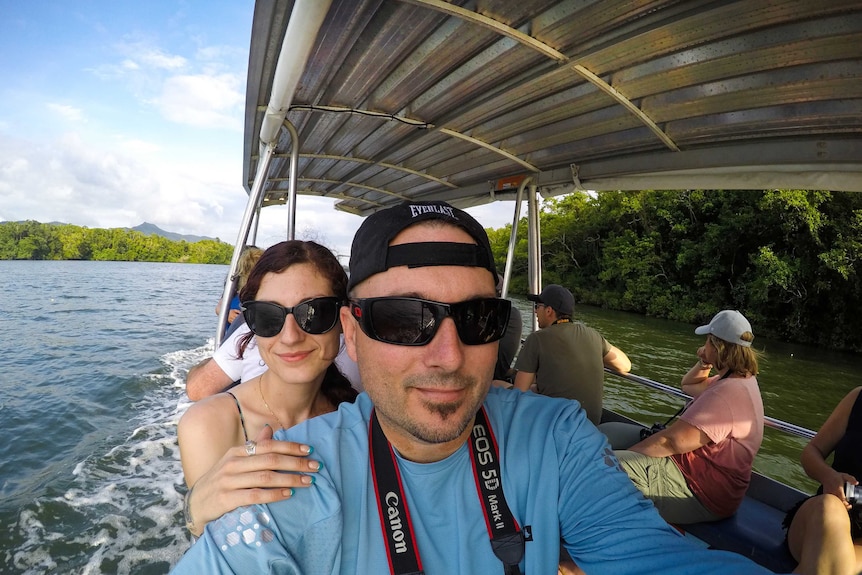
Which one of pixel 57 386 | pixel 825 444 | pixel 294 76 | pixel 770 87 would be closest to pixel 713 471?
pixel 825 444

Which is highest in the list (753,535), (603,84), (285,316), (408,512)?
(603,84)

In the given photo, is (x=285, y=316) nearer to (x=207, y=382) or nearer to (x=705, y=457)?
(x=207, y=382)

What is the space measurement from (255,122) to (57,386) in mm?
8974

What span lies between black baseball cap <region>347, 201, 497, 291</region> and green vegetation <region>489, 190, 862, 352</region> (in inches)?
922

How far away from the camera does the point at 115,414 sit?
7.27 metres

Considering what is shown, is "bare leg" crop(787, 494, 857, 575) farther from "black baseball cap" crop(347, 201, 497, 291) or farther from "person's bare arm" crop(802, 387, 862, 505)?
"black baseball cap" crop(347, 201, 497, 291)

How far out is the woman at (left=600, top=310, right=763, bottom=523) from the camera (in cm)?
256

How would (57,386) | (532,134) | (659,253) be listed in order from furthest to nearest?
(659,253) → (57,386) → (532,134)

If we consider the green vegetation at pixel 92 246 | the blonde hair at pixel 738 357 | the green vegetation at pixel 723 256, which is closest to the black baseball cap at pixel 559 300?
the blonde hair at pixel 738 357

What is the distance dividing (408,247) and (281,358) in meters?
0.98

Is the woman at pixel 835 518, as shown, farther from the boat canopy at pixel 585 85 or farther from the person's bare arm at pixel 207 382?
the person's bare arm at pixel 207 382

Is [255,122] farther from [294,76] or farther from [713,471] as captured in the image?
[713,471]

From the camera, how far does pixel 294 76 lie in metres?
2.30

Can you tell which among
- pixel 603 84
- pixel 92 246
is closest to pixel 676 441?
pixel 603 84
